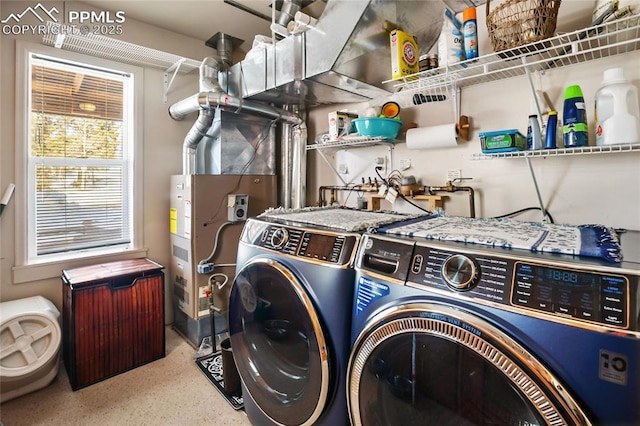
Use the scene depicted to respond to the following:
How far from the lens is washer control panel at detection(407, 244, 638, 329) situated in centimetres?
64

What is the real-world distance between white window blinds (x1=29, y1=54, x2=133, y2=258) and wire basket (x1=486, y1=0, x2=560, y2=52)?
2.72 metres

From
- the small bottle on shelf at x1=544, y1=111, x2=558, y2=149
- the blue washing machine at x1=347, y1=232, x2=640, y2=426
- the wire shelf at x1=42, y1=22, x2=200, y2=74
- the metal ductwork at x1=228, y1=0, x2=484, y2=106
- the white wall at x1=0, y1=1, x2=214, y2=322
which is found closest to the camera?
the blue washing machine at x1=347, y1=232, x2=640, y2=426

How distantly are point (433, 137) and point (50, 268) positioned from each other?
9.15 ft

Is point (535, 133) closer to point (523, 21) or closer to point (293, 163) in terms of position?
point (523, 21)

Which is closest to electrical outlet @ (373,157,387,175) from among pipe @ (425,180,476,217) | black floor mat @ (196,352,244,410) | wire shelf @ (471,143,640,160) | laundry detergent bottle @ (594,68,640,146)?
pipe @ (425,180,476,217)

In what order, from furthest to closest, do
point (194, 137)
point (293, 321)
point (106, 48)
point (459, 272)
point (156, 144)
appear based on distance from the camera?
point (156, 144)
point (194, 137)
point (106, 48)
point (293, 321)
point (459, 272)

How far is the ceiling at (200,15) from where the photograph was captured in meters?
2.36

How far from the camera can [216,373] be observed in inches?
84.7

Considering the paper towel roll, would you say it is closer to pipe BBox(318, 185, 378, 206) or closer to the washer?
pipe BBox(318, 185, 378, 206)

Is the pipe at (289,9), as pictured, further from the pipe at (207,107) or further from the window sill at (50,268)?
the window sill at (50,268)

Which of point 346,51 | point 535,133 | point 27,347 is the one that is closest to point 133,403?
point 27,347

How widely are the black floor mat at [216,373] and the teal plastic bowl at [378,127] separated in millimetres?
1756

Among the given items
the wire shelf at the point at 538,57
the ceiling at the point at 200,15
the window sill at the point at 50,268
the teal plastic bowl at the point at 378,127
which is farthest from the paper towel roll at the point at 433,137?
the window sill at the point at 50,268

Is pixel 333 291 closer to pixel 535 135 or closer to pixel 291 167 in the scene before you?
pixel 535 135
